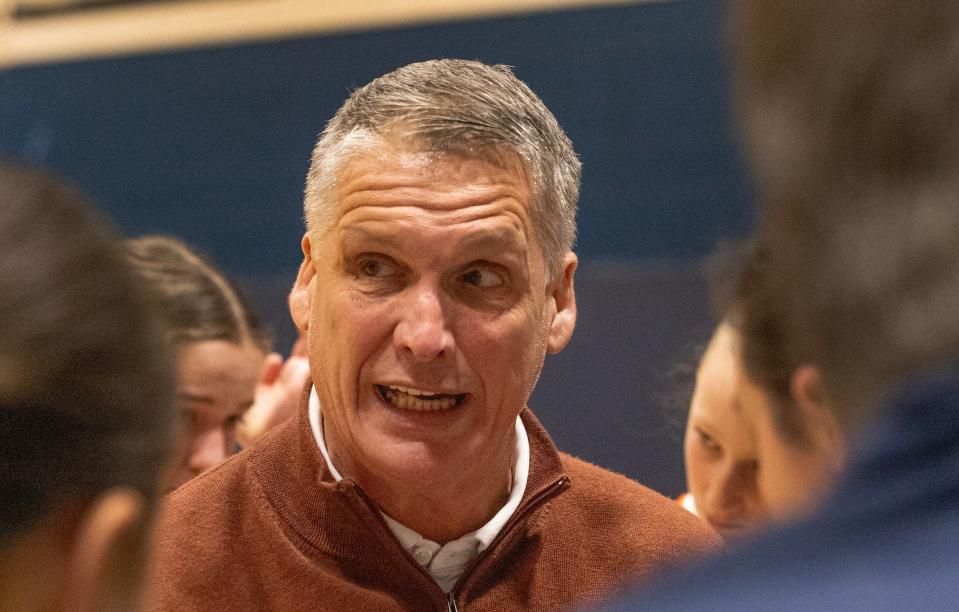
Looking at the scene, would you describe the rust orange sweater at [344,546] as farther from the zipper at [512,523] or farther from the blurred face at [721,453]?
the blurred face at [721,453]

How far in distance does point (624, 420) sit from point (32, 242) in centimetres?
293

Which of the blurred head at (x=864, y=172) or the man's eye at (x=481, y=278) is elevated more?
the blurred head at (x=864, y=172)

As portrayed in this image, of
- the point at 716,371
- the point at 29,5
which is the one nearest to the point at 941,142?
the point at 716,371

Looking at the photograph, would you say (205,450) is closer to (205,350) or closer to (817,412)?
(205,350)

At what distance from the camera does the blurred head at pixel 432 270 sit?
6.58 feet

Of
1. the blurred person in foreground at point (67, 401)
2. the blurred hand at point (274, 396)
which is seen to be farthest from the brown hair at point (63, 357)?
the blurred hand at point (274, 396)

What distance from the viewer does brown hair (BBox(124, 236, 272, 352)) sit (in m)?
2.66

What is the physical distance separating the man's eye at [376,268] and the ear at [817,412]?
1162 mm

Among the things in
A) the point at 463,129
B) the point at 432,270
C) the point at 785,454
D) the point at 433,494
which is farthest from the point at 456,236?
the point at 785,454

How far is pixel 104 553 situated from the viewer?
93cm

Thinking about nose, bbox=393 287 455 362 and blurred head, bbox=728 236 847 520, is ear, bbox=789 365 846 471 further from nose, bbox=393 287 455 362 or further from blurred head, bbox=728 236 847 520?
nose, bbox=393 287 455 362

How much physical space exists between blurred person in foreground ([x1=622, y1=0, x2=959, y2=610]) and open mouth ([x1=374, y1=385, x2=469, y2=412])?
135 centimetres

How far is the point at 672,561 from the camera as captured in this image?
2.18 m

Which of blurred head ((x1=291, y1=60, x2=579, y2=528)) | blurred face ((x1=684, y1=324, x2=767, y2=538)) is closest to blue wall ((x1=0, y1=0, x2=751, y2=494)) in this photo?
blurred face ((x1=684, y1=324, x2=767, y2=538))
